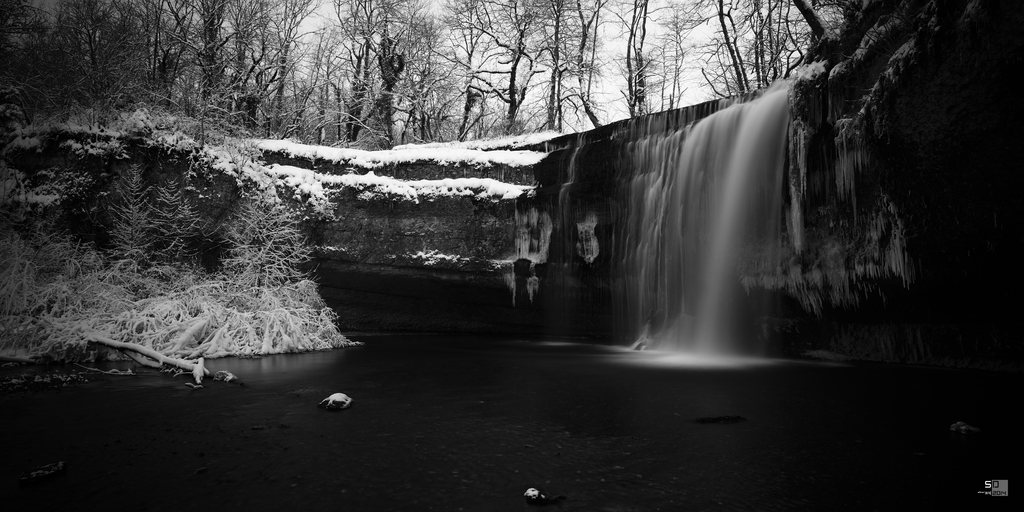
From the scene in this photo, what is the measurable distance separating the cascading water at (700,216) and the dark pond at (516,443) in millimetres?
3573

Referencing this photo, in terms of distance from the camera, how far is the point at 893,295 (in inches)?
345

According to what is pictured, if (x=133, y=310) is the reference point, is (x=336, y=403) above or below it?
below

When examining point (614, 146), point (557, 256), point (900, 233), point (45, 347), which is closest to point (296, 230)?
point (45, 347)

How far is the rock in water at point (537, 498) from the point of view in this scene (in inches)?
122

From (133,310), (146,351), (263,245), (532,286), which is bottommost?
(146,351)

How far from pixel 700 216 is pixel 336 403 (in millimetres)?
8481

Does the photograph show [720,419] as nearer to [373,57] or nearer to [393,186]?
[393,186]

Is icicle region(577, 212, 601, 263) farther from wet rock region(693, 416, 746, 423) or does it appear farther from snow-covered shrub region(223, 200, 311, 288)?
wet rock region(693, 416, 746, 423)

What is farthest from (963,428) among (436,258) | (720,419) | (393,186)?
(393,186)

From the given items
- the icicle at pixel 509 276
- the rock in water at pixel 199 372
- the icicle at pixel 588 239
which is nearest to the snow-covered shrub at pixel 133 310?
the rock in water at pixel 199 372

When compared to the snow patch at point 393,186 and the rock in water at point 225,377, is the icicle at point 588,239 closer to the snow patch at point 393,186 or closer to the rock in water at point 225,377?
the snow patch at point 393,186

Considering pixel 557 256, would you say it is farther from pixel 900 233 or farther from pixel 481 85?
pixel 481 85

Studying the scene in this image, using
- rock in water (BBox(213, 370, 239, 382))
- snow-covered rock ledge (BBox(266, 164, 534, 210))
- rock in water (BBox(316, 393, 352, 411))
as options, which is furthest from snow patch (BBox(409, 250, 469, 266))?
rock in water (BBox(316, 393, 352, 411))

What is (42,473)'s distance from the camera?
338 cm
